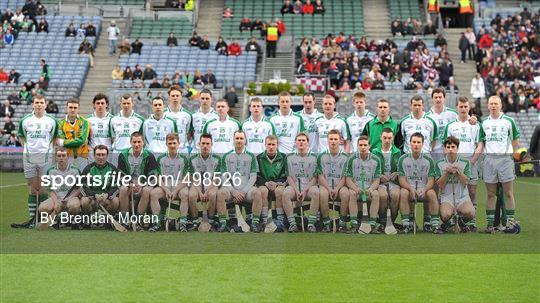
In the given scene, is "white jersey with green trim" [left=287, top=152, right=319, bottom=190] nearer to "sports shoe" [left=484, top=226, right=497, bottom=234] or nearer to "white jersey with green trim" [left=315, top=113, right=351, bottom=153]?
"white jersey with green trim" [left=315, top=113, right=351, bottom=153]

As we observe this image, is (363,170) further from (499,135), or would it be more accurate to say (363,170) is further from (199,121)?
(199,121)

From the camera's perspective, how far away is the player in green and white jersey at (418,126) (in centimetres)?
1381

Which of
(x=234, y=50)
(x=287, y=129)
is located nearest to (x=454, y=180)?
(x=287, y=129)

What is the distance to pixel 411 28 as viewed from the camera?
3822 centimetres

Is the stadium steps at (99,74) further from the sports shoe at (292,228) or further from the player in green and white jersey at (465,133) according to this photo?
the player in green and white jersey at (465,133)

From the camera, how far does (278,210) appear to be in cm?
1320

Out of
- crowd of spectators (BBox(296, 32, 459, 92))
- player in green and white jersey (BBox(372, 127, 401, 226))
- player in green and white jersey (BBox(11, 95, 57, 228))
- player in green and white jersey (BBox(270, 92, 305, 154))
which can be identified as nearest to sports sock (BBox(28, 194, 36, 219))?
player in green and white jersey (BBox(11, 95, 57, 228))

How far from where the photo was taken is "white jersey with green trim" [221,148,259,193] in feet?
43.4

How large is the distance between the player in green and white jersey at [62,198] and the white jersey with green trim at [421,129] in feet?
15.3

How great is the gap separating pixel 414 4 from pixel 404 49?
7.20 metres

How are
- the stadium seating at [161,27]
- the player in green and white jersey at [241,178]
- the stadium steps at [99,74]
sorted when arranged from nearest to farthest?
the player in green and white jersey at [241,178], the stadium steps at [99,74], the stadium seating at [161,27]

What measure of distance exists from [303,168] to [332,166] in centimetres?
41

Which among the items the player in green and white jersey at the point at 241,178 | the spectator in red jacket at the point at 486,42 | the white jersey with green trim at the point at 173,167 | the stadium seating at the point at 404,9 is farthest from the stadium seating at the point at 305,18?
the white jersey with green trim at the point at 173,167

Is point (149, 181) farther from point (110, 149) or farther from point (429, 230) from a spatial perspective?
point (429, 230)
